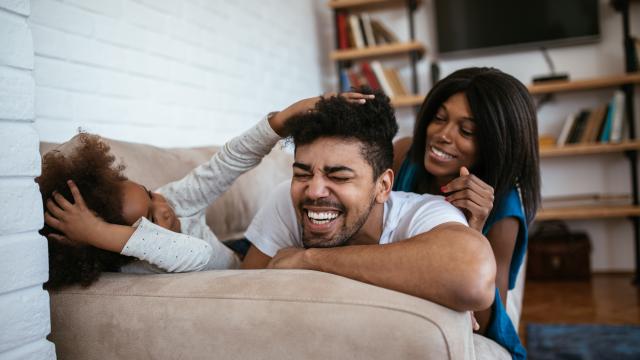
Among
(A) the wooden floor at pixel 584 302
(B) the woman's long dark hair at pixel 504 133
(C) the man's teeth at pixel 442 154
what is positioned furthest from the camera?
(A) the wooden floor at pixel 584 302

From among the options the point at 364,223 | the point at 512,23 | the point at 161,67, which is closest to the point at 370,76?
the point at 512,23

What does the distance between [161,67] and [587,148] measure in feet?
8.61

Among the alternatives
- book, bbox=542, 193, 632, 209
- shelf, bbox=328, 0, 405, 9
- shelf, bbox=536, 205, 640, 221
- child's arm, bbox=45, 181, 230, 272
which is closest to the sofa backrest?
child's arm, bbox=45, 181, 230, 272

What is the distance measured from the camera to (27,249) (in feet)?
2.94

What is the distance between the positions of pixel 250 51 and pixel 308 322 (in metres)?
2.55

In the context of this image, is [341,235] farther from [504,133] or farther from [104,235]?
[504,133]

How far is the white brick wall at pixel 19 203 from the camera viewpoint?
85 cm

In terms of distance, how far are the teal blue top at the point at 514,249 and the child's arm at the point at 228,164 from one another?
532mm

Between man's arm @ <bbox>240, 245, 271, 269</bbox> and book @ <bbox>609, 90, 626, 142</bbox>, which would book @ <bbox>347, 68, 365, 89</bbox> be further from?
man's arm @ <bbox>240, 245, 271, 269</bbox>

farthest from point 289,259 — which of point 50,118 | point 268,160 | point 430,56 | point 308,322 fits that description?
point 430,56

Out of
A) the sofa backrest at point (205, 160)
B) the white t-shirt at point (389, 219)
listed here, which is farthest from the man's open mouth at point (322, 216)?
the sofa backrest at point (205, 160)

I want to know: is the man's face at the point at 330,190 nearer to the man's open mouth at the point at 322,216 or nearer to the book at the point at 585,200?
the man's open mouth at the point at 322,216

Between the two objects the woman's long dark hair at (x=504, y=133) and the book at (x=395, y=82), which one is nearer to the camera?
the woman's long dark hair at (x=504, y=133)

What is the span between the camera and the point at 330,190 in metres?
1.17
